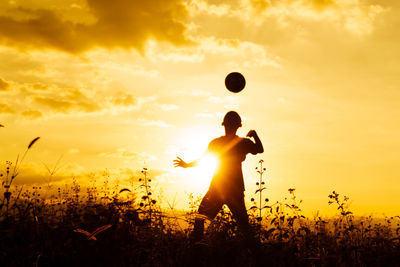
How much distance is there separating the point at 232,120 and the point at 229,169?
1.01 m

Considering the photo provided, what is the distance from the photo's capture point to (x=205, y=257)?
16.2 ft

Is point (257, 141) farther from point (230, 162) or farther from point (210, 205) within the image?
point (210, 205)

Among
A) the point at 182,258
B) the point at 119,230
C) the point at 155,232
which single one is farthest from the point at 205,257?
the point at 119,230

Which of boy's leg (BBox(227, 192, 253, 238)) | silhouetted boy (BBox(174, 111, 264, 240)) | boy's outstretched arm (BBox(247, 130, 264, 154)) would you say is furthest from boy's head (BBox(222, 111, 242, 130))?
boy's leg (BBox(227, 192, 253, 238))

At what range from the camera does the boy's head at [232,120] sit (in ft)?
25.9

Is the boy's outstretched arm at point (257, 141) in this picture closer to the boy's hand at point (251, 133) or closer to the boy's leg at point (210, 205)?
the boy's hand at point (251, 133)

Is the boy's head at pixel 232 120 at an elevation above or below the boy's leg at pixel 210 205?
above

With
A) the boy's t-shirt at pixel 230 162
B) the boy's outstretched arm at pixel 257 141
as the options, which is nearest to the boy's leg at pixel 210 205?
the boy's t-shirt at pixel 230 162

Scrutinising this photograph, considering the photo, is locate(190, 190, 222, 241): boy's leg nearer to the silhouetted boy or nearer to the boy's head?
the silhouetted boy

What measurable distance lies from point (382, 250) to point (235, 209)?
8.34 ft

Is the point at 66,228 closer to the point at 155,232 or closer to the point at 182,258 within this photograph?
the point at 155,232

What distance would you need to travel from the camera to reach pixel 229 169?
7.66 metres

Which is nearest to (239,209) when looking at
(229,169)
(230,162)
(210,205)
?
(210,205)

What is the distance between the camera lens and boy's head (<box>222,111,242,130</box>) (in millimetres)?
7883
